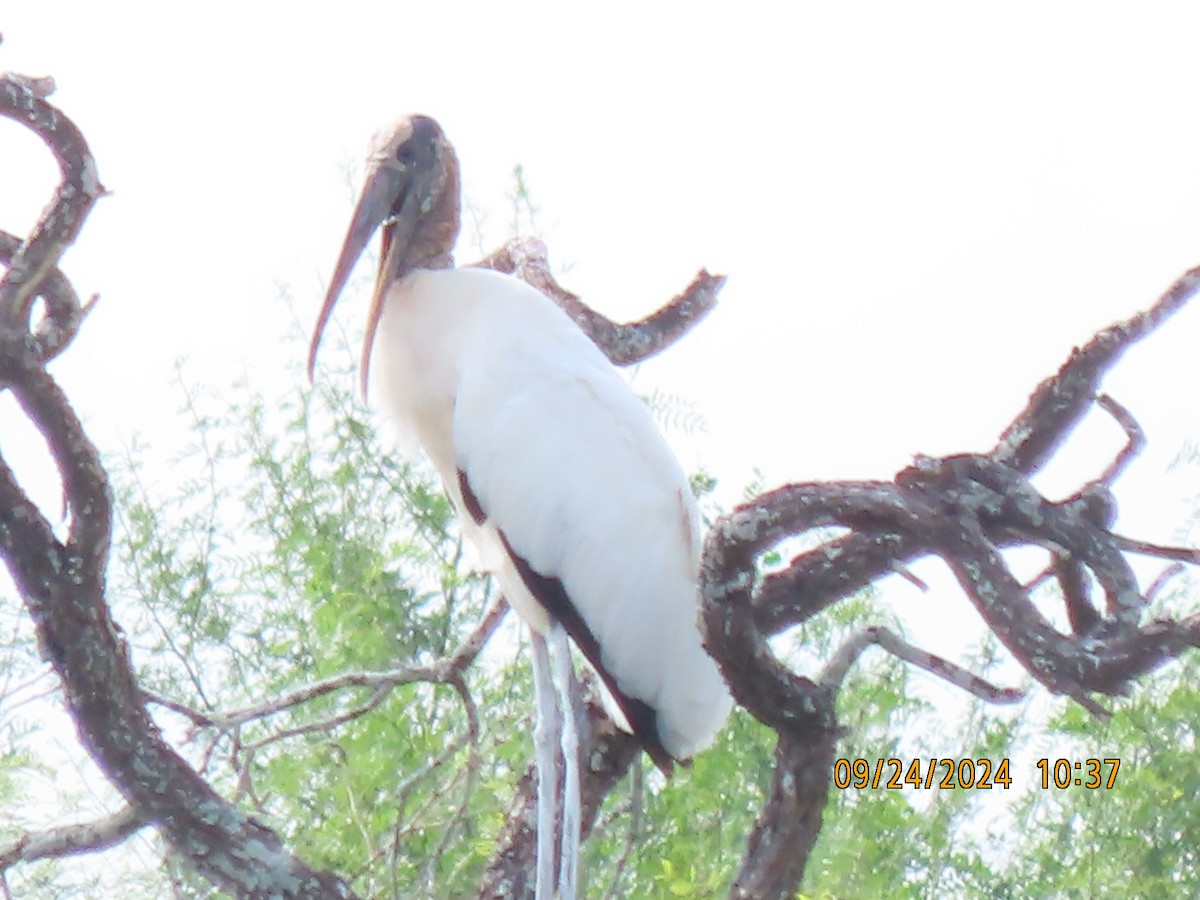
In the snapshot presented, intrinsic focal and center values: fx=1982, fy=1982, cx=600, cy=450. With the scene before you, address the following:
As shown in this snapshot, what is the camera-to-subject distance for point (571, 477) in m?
3.83

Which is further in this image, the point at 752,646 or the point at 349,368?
the point at 349,368

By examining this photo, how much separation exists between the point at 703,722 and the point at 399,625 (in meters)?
1.45

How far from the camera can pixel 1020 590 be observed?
2.52 metres

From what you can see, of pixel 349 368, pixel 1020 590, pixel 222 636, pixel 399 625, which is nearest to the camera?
pixel 1020 590

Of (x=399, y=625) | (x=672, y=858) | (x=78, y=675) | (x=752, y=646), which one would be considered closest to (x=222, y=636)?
(x=399, y=625)

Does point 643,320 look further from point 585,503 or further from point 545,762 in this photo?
point 545,762

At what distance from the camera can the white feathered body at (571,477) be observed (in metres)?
3.77

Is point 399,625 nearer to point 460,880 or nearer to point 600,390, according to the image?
point 460,880

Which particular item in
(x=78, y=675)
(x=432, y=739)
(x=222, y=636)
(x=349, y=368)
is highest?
(x=349, y=368)
